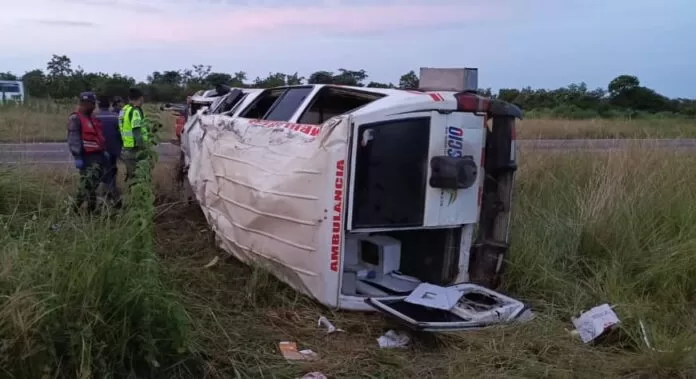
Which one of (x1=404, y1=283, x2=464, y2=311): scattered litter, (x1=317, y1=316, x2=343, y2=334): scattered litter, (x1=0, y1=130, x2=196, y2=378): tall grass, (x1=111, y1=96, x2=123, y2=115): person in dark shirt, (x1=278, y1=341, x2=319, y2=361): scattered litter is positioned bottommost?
(x1=278, y1=341, x2=319, y2=361): scattered litter

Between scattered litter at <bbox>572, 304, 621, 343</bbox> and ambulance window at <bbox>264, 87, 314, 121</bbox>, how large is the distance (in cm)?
284

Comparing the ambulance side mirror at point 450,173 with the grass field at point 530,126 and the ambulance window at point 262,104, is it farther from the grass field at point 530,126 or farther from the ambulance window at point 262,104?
the grass field at point 530,126

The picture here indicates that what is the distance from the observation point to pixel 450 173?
5062mm

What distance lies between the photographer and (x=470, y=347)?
4.50m

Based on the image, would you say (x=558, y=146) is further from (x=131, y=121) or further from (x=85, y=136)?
(x=85, y=136)

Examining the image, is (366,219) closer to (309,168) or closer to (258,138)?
(309,168)

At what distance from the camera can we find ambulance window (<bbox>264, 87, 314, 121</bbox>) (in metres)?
6.14

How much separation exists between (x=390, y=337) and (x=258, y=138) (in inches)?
78.4

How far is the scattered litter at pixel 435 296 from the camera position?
5005mm

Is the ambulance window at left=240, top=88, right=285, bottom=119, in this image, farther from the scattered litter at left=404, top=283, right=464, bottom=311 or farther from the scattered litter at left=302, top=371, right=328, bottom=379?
the scattered litter at left=302, top=371, right=328, bottom=379

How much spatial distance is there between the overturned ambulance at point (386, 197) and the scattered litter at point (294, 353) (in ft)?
1.91

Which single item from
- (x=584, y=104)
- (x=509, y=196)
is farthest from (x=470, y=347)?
(x=584, y=104)

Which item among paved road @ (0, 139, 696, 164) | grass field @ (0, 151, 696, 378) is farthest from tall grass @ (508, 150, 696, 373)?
paved road @ (0, 139, 696, 164)

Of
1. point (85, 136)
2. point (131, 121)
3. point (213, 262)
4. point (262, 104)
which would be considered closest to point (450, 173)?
point (213, 262)
